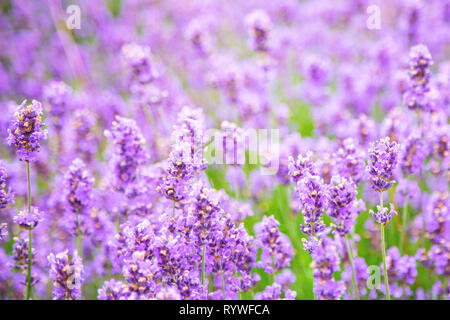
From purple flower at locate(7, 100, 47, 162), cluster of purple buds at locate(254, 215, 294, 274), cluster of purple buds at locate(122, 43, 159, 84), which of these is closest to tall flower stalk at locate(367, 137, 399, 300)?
cluster of purple buds at locate(254, 215, 294, 274)

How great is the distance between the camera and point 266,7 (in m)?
5.67

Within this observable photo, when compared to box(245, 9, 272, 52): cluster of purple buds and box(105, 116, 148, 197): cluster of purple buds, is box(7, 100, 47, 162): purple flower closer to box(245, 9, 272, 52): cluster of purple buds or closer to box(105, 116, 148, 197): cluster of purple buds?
box(105, 116, 148, 197): cluster of purple buds

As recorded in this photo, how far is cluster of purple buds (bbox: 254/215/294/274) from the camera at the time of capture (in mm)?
1932

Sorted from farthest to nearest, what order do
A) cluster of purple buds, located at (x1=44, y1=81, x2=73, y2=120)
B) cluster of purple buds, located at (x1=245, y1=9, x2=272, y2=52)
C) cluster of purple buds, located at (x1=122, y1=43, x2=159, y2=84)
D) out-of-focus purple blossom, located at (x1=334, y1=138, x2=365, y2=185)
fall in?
cluster of purple buds, located at (x1=245, y1=9, x2=272, y2=52)
cluster of purple buds, located at (x1=44, y1=81, x2=73, y2=120)
cluster of purple buds, located at (x1=122, y1=43, x2=159, y2=84)
out-of-focus purple blossom, located at (x1=334, y1=138, x2=365, y2=185)

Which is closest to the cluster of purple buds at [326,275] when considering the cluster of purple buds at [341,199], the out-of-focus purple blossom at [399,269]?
the cluster of purple buds at [341,199]

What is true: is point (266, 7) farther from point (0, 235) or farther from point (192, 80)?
point (0, 235)

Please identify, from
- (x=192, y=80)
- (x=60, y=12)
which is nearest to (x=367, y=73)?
(x=192, y=80)

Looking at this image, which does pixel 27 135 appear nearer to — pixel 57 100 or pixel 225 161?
pixel 225 161

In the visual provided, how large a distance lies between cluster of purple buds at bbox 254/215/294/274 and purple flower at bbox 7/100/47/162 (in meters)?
1.13

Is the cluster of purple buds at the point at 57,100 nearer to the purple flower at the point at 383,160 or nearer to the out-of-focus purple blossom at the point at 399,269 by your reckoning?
the purple flower at the point at 383,160

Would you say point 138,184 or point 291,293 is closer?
point 291,293

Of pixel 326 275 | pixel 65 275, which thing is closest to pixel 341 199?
pixel 326 275
